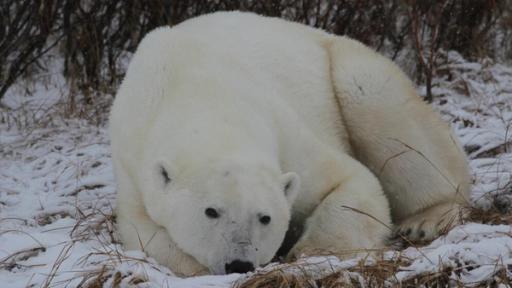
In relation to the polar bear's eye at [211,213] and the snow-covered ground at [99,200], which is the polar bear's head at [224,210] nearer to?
the polar bear's eye at [211,213]

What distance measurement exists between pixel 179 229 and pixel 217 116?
49 centimetres

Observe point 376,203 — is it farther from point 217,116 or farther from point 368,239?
point 217,116

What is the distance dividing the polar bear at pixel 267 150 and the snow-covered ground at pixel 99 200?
176 mm

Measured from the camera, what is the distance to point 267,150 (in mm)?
3402

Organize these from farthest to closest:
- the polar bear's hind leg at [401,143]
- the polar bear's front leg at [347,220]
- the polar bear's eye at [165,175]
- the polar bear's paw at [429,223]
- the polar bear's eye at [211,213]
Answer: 1. the polar bear's hind leg at [401,143]
2. the polar bear's paw at [429,223]
3. the polar bear's front leg at [347,220]
4. the polar bear's eye at [165,175]
5. the polar bear's eye at [211,213]

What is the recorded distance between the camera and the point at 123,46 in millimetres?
6453

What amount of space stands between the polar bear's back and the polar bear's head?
19.3 inches

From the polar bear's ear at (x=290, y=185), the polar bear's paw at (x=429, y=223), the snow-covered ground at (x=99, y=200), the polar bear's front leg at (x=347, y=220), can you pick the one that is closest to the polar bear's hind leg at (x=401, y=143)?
the polar bear's paw at (x=429, y=223)

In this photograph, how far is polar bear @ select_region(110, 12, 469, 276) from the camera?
313 centimetres

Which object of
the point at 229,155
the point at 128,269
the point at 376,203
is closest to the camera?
the point at 128,269

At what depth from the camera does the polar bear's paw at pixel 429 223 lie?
389 cm

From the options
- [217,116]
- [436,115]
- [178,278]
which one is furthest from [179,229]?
[436,115]

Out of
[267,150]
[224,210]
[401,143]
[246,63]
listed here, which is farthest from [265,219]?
[401,143]

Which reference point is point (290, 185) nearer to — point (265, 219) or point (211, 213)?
point (265, 219)
